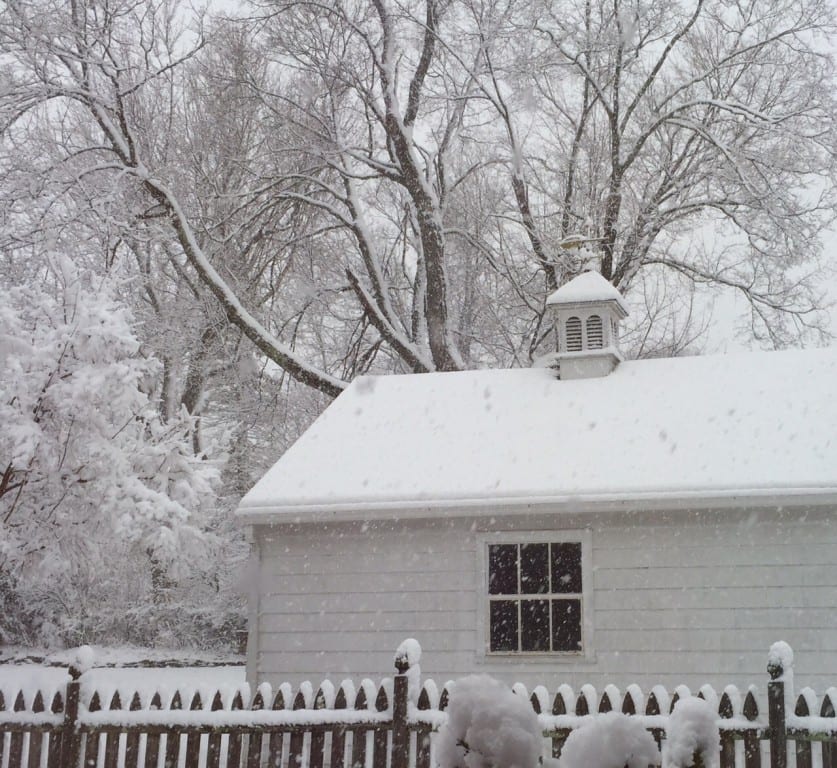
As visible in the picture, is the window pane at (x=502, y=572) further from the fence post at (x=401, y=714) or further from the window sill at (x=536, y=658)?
the fence post at (x=401, y=714)

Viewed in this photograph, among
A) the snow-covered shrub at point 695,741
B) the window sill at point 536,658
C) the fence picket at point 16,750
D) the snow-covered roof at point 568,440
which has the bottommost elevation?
the fence picket at point 16,750

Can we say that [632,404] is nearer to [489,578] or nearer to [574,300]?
[574,300]

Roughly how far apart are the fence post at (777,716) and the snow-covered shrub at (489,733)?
4.76m

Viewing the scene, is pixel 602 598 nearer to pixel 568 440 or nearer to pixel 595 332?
pixel 568 440

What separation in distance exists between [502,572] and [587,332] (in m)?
4.04

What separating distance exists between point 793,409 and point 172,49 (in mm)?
14577

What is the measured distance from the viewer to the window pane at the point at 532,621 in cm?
1000

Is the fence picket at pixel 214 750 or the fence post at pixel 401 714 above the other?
the fence post at pixel 401 714

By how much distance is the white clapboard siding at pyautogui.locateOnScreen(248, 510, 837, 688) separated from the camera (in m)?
9.25

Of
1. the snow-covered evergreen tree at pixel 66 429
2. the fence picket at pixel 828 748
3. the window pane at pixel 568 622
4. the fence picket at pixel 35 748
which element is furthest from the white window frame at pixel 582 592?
the fence picket at pixel 35 748

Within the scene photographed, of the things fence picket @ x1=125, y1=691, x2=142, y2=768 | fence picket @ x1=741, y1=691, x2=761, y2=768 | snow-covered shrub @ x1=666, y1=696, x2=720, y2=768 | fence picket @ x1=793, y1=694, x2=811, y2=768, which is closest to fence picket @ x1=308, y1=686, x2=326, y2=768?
fence picket @ x1=125, y1=691, x2=142, y2=768

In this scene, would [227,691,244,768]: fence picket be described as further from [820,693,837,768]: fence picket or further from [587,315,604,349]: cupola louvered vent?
[587,315,604,349]: cupola louvered vent

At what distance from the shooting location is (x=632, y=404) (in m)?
11.8

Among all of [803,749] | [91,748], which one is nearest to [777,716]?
[803,749]
